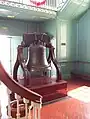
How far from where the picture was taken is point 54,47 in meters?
6.15

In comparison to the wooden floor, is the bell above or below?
above

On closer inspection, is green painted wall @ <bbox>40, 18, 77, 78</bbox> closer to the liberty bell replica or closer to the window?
the window

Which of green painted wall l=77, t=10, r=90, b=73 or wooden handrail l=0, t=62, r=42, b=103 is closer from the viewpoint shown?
wooden handrail l=0, t=62, r=42, b=103

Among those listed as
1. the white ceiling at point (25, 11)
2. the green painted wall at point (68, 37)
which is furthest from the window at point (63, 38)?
the white ceiling at point (25, 11)

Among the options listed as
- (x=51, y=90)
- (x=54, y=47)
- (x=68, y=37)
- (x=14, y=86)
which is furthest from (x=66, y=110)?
(x=68, y=37)

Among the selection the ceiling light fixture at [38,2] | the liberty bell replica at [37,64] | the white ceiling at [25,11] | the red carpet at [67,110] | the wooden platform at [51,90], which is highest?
the ceiling light fixture at [38,2]

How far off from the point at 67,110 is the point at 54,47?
305 cm

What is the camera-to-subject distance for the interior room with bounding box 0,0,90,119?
4.06 meters

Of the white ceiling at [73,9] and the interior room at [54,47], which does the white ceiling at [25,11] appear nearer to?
the interior room at [54,47]

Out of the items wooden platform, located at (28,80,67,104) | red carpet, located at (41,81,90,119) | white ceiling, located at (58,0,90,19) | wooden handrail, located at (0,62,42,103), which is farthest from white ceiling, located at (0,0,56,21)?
wooden handrail, located at (0,62,42,103)

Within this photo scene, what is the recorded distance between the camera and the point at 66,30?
700 centimetres

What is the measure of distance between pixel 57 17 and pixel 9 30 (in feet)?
6.68

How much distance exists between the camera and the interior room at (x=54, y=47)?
4059 millimetres

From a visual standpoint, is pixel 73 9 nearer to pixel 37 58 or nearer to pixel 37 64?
pixel 37 58
